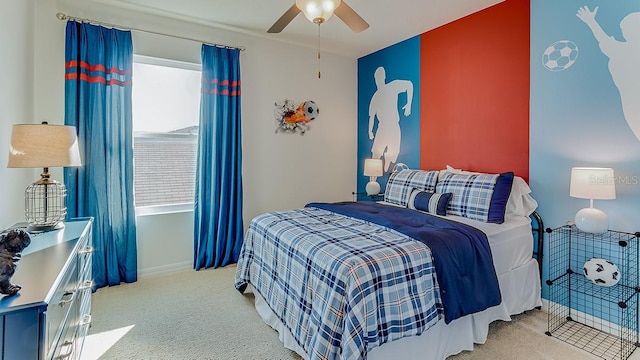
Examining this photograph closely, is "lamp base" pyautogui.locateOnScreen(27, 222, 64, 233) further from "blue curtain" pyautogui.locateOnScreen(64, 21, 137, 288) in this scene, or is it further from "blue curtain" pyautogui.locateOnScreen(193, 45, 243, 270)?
"blue curtain" pyautogui.locateOnScreen(193, 45, 243, 270)

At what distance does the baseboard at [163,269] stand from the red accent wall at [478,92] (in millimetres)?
3029

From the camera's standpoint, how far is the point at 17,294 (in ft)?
3.66

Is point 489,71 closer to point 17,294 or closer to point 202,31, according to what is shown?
point 202,31

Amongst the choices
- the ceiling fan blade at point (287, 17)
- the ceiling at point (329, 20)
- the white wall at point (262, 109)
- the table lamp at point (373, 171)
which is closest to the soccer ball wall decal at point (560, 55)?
the ceiling at point (329, 20)

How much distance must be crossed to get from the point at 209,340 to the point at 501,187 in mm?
2596

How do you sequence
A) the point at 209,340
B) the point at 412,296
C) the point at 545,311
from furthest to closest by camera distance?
1. the point at 545,311
2. the point at 209,340
3. the point at 412,296

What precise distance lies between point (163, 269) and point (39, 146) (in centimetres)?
208

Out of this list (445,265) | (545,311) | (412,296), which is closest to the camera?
(412,296)

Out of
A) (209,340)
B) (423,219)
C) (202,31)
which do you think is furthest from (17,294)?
(202,31)

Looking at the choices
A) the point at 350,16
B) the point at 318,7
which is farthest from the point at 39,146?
the point at 350,16

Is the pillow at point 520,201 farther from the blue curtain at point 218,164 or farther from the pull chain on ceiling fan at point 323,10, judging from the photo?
the blue curtain at point 218,164

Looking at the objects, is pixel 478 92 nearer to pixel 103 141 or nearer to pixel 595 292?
pixel 595 292

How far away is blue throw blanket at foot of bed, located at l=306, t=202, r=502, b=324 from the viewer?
6.53 feet

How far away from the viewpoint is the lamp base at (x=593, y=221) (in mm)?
2271
